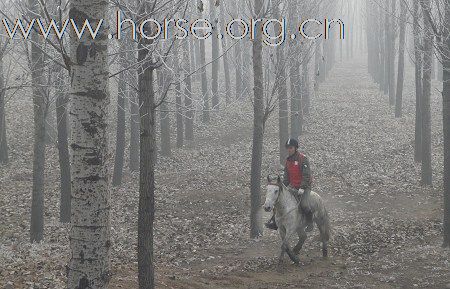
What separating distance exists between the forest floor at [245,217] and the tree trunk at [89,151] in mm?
4368

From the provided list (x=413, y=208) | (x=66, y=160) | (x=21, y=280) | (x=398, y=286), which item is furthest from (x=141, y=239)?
(x=413, y=208)

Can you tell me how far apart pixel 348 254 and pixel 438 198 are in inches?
251

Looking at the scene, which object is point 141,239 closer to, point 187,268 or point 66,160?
point 187,268

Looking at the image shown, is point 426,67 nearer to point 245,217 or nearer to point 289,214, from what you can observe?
point 245,217

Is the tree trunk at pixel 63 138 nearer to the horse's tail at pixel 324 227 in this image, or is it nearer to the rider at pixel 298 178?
the rider at pixel 298 178

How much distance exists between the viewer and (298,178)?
10.9 metres

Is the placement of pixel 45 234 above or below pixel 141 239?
below

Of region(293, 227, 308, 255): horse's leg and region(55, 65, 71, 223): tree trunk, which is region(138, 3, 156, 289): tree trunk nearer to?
region(293, 227, 308, 255): horse's leg

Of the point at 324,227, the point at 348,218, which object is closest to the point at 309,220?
the point at 324,227

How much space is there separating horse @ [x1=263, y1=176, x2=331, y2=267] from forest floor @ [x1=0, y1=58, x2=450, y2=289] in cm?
42

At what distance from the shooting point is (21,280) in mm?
7977

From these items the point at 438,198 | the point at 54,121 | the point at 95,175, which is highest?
the point at 54,121

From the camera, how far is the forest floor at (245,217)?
9.26m

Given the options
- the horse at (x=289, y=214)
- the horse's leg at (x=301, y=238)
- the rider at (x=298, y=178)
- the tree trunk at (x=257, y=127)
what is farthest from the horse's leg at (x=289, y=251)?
the tree trunk at (x=257, y=127)
